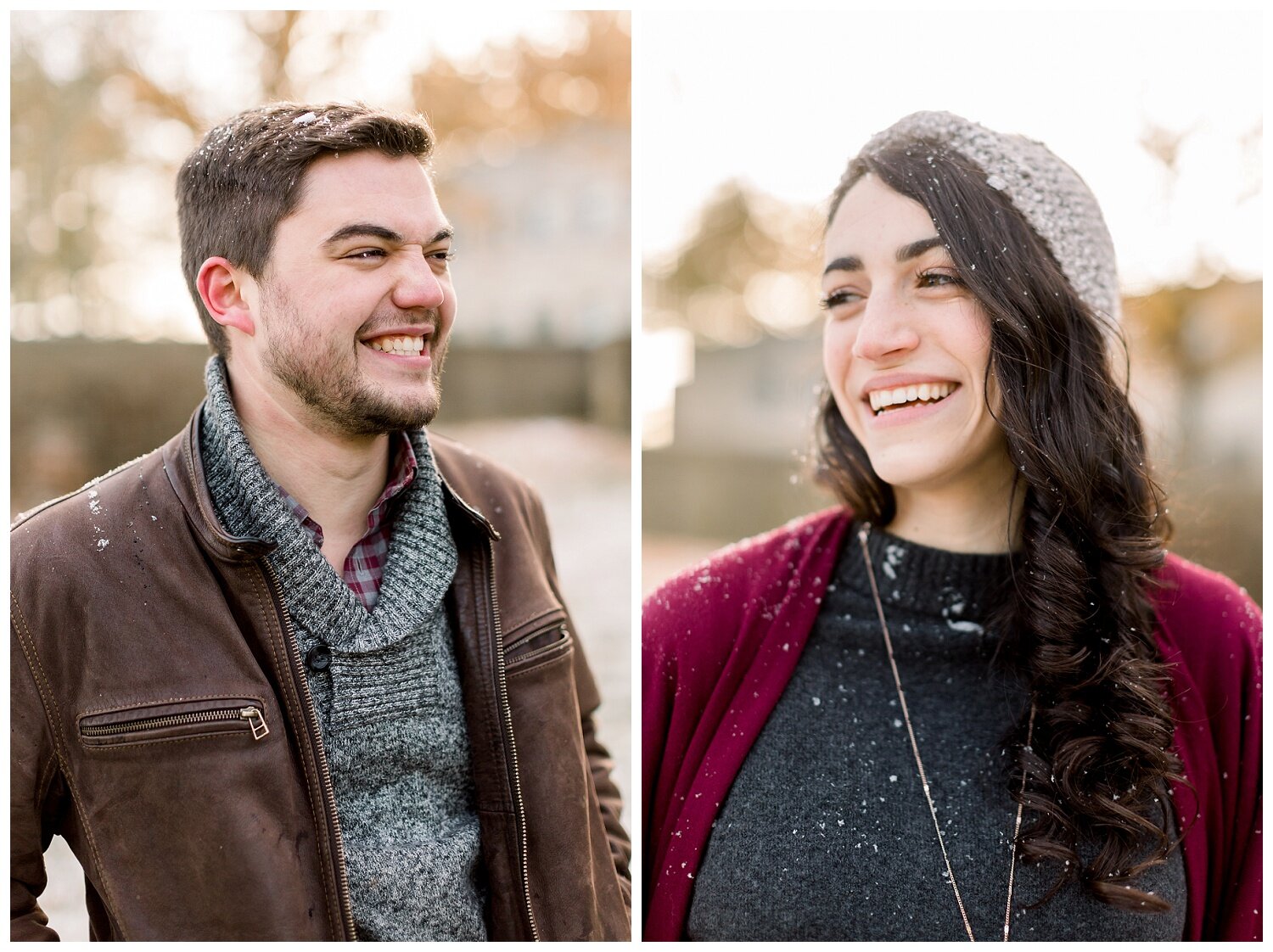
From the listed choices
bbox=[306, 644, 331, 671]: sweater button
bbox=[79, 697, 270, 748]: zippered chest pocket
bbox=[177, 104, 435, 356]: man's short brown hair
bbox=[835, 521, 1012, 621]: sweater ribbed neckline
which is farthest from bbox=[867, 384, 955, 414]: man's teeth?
bbox=[79, 697, 270, 748]: zippered chest pocket

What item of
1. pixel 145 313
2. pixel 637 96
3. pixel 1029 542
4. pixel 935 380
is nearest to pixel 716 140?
pixel 637 96

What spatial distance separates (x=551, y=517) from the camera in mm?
4957

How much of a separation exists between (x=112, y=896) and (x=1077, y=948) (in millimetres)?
1566

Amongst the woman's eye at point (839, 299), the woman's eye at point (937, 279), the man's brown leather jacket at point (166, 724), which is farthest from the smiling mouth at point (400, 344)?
the woman's eye at point (937, 279)

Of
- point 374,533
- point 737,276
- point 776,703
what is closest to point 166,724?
point 374,533

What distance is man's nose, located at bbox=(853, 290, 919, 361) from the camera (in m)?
1.59

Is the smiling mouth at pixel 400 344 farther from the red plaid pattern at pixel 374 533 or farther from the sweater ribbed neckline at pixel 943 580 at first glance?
the sweater ribbed neckline at pixel 943 580

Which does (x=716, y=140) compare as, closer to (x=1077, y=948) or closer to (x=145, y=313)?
(x=145, y=313)

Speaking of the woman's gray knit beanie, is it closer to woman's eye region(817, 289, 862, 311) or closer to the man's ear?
woman's eye region(817, 289, 862, 311)

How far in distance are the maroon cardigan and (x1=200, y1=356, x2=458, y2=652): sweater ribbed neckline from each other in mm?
471

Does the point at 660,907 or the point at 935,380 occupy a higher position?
the point at 935,380

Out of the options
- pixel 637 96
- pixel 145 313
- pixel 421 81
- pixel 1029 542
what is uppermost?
pixel 421 81

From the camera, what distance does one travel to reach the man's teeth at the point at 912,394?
1.61 meters

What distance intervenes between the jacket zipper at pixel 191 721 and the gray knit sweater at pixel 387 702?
0.10 m
